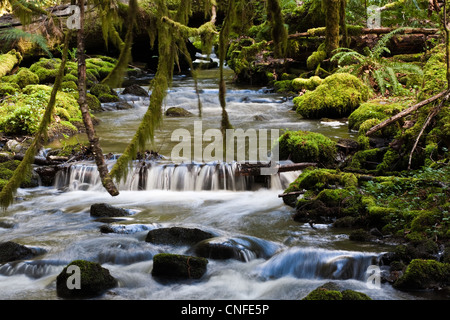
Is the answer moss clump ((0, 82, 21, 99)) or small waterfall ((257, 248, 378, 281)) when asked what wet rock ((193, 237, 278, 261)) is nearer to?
small waterfall ((257, 248, 378, 281))

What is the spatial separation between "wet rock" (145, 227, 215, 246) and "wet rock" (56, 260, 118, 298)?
1289mm

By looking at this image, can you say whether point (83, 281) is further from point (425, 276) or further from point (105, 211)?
point (425, 276)

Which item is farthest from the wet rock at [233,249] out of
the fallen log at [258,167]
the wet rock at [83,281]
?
the fallen log at [258,167]

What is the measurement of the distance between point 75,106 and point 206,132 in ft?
16.7

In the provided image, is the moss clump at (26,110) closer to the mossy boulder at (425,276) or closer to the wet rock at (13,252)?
the wet rock at (13,252)

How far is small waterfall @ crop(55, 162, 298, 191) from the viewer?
8828 millimetres

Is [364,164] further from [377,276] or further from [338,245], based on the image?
[377,276]

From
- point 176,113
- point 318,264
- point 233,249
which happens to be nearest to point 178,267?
point 233,249

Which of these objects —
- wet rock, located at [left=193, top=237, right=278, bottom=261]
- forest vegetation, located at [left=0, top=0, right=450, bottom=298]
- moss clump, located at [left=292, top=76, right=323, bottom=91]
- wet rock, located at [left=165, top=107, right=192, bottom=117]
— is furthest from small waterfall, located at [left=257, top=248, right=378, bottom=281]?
moss clump, located at [left=292, top=76, right=323, bottom=91]

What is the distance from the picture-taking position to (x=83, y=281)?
4.88 metres

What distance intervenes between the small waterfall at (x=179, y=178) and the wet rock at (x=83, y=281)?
4071 millimetres

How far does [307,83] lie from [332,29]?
2.13 m
